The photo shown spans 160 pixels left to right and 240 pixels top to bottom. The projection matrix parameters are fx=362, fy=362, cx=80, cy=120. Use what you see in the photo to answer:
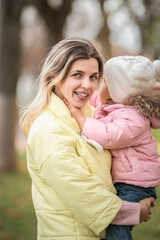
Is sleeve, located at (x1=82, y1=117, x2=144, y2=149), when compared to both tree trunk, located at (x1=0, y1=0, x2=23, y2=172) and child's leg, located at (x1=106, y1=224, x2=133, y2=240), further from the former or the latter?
tree trunk, located at (x1=0, y1=0, x2=23, y2=172)

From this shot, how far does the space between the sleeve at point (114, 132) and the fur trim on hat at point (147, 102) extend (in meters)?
0.11

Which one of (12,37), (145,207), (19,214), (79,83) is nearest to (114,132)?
(79,83)

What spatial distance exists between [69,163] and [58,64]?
0.70m

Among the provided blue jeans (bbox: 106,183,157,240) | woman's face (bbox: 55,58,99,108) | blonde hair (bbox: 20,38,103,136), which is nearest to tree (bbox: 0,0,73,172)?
blonde hair (bbox: 20,38,103,136)

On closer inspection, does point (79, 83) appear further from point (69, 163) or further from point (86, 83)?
point (69, 163)

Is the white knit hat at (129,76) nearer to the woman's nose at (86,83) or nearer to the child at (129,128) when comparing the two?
the child at (129,128)

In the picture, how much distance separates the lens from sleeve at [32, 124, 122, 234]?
2.28m

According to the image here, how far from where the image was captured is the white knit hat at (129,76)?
248 centimetres

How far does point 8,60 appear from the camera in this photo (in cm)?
882

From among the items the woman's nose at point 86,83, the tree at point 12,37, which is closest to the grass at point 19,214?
the tree at point 12,37

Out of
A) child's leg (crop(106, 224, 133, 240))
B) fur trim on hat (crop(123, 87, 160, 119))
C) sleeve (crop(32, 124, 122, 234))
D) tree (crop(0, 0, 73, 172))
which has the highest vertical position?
tree (crop(0, 0, 73, 172))

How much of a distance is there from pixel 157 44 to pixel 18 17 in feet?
16.5

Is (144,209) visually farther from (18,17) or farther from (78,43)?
(18,17)

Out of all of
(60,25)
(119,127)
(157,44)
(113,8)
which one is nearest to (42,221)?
(119,127)
